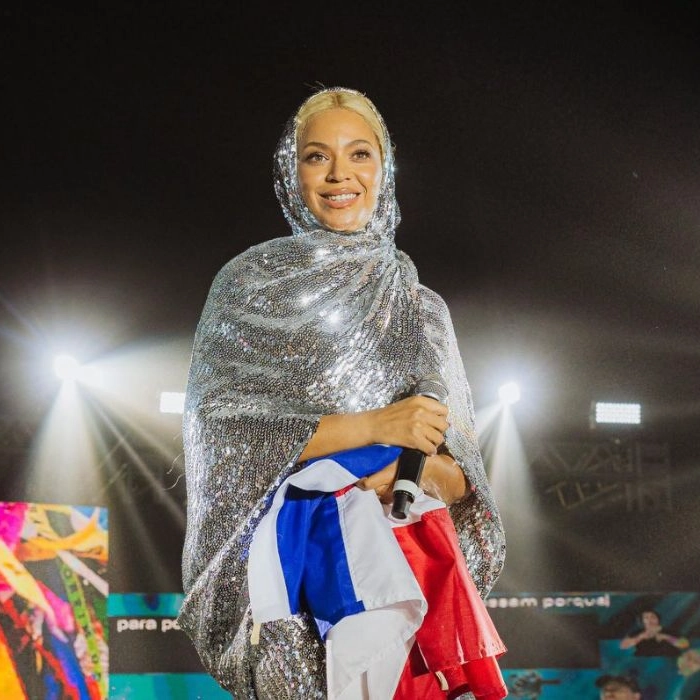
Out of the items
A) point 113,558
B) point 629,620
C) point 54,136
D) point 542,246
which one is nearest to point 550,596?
point 629,620

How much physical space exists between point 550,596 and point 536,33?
357 cm

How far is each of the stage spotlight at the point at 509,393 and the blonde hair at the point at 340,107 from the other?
4626 mm

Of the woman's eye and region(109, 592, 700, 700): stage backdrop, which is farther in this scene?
region(109, 592, 700, 700): stage backdrop

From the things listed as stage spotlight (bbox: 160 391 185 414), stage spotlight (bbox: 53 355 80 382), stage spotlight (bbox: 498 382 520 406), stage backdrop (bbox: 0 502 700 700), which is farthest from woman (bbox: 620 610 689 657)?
stage spotlight (bbox: 53 355 80 382)

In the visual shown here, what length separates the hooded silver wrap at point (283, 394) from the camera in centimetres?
151

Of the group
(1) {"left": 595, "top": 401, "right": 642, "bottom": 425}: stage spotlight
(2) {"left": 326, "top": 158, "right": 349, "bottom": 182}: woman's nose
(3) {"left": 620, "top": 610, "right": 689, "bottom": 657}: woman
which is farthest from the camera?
(1) {"left": 595, "top": 401, "right": 642, "bottom": 425}: stage spotlight

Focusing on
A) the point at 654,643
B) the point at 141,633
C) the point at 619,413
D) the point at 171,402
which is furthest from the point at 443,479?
the point at 619,413

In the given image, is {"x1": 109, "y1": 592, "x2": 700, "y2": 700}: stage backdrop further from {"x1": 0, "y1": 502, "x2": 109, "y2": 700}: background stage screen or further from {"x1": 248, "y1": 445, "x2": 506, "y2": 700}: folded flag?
{"x1": 248, "y1": 445, "x2": 506, "y2": 700}: folded flag

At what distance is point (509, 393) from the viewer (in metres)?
6.46

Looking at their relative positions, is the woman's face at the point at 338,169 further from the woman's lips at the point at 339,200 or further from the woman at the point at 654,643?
the woman at the point at 654,643

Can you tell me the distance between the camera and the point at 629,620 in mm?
6059

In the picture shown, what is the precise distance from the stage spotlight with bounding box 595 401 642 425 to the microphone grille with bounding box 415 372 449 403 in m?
5.24

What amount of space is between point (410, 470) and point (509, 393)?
5054mm

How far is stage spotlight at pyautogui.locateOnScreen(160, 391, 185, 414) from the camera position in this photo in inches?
231
